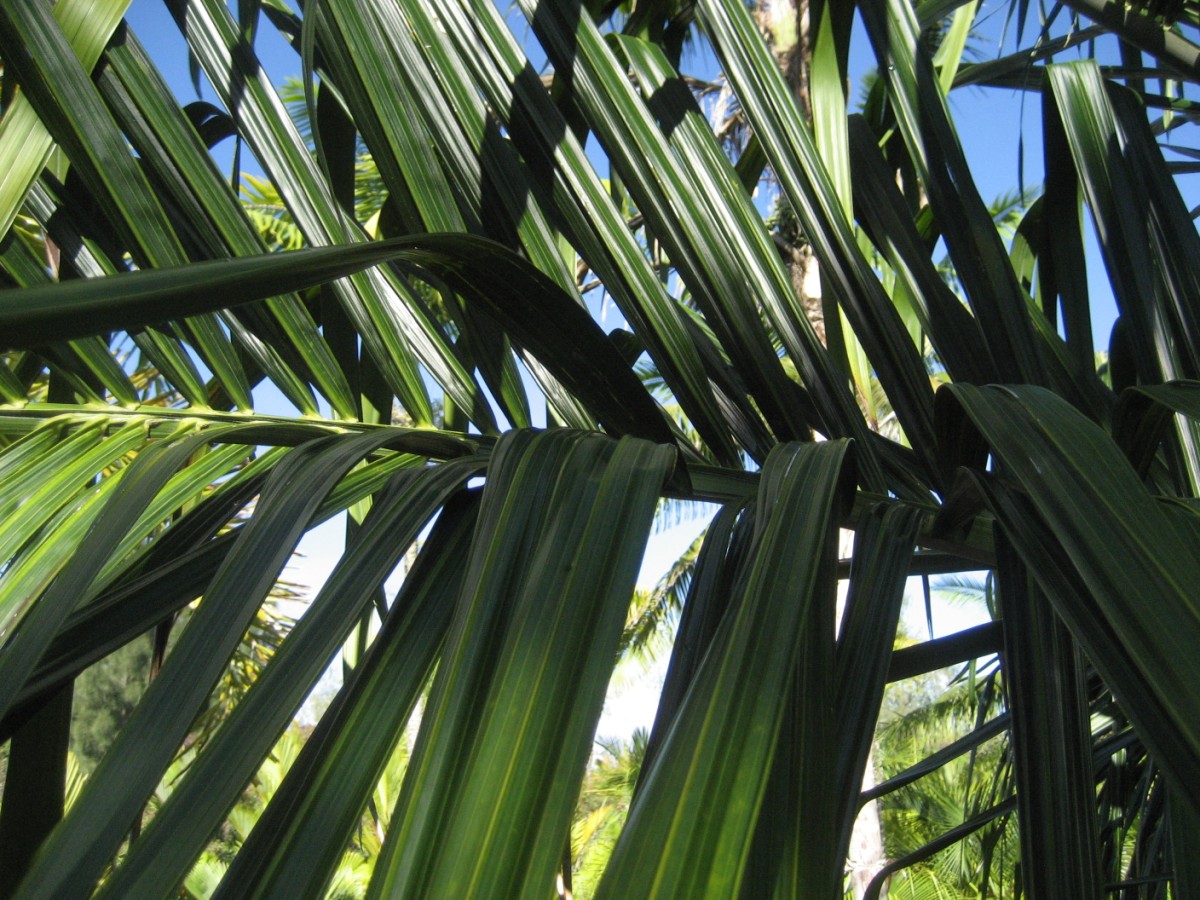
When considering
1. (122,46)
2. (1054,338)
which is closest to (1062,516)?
(1054,338)

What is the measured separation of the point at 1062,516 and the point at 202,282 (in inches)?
8.7

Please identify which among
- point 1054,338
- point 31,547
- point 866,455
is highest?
point 1054,338

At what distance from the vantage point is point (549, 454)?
30 cm

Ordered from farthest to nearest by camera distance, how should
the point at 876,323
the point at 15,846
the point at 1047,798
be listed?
1. the point at 876,323
2. the point at 15,846
3. the point at 1047,798

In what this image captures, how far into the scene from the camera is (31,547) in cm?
41

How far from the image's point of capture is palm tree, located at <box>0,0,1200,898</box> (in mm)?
195

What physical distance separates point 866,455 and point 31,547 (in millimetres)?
401

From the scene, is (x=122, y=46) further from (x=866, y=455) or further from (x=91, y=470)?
(x=866, y=455)

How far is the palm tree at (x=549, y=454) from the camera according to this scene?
195 millimetres

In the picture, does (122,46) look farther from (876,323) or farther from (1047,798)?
(1047,798)

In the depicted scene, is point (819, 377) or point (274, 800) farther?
point (819, 377)

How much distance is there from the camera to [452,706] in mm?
210

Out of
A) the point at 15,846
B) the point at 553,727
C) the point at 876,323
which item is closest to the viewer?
the point at 553,727

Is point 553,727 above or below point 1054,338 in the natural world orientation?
below
